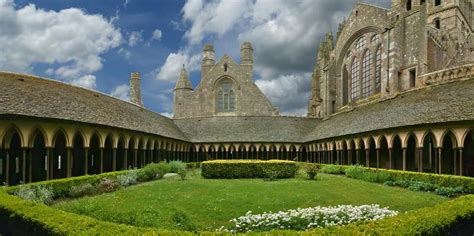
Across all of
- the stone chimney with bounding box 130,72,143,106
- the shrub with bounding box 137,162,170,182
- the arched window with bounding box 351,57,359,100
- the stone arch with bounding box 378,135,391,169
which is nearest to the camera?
the shrub with bounding box 137,162,170,182

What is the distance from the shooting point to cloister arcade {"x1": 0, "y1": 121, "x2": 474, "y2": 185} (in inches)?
802

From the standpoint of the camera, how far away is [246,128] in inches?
1890

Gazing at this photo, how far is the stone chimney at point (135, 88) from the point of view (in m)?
56.2

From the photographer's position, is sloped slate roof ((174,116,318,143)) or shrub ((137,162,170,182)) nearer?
shrub ((137,162,170,182))

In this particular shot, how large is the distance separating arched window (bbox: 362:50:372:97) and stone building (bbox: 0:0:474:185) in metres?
0.20

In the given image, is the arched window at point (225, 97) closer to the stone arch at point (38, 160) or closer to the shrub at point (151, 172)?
the shrub at point (151, 172)

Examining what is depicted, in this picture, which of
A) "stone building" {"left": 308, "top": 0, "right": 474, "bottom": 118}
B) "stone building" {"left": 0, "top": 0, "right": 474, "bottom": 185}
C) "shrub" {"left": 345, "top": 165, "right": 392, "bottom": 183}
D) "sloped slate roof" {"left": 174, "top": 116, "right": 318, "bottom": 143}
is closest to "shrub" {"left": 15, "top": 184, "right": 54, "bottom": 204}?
"stone building" {"left": 0, "top": 0, "right": 474, "bottom": 185}

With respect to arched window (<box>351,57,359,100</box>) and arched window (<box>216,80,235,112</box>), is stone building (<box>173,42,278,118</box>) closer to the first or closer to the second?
arched window (<box>216,80,235,112</box>)

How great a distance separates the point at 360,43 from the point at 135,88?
103ft

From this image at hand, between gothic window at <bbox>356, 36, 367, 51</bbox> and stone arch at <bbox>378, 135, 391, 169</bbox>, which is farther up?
gothic window at <bbox>356, 36, 367, 51</bbox>

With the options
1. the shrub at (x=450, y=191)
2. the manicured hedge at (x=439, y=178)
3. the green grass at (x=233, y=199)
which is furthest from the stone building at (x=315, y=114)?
the green grass at (x=233, y=199)

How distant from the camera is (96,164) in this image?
29.4 metres

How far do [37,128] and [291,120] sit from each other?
34534 mm

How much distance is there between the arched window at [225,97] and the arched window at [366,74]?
1973 cm
